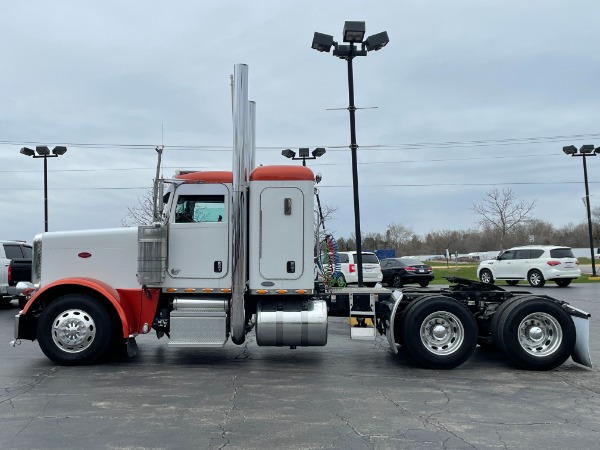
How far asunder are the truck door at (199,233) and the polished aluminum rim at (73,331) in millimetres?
1366

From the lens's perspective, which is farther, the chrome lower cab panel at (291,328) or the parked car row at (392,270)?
the parked car row at (392,270)

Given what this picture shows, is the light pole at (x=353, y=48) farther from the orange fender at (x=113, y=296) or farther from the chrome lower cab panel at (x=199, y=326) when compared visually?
the orange fender at (x=113, y=296)

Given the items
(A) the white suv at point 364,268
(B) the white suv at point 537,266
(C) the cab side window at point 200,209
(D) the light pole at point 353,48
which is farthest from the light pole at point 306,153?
(C) the cab side window at point 200,209

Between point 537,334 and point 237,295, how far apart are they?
4413mm

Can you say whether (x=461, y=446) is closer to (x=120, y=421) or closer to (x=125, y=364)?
(x=120, y=421)

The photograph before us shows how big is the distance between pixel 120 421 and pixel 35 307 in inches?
147

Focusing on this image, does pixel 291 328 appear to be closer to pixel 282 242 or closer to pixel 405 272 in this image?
pixel 282 242

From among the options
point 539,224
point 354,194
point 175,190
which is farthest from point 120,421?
point 539,224

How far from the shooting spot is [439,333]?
9.00 meters

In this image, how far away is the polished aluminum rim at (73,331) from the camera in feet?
29.2

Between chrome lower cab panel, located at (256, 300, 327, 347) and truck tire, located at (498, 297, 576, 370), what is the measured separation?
2.64m

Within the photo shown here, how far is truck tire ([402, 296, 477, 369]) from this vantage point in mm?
8891

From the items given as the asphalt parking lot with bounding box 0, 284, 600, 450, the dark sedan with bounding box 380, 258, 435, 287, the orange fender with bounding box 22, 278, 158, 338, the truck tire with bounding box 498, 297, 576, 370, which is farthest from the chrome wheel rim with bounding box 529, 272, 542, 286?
the orange fender with bounding box 22, 278, 158, 338

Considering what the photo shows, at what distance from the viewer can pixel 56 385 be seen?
25.8ft
